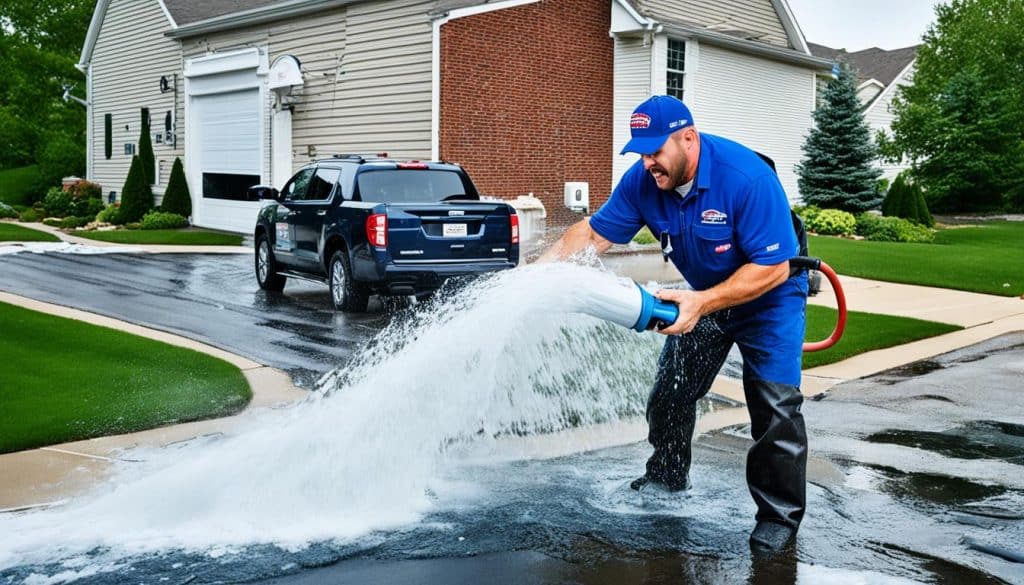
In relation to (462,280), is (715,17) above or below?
above

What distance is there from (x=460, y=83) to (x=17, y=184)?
26.5 metres

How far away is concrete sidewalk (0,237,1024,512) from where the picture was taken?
253 inches

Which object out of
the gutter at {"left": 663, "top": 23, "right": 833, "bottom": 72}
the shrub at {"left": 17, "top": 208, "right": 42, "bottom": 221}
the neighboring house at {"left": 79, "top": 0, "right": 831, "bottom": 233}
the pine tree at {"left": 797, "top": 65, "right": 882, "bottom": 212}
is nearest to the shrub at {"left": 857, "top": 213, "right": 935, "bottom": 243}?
the pine tree at {"left": 797, "top": 65, "right": 882, "bottom": 212}

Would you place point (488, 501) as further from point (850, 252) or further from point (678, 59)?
point (678, 59)

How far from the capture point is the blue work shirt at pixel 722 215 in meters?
5.11

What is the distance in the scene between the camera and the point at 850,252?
22.5m

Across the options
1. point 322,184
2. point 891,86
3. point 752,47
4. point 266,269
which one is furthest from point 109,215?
point 891,86

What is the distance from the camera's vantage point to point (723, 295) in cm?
509

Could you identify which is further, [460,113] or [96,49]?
[96,49]

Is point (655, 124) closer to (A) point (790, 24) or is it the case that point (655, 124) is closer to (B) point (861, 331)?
(B) point (861, 331)

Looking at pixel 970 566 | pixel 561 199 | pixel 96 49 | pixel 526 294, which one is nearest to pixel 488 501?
pixel 526 294

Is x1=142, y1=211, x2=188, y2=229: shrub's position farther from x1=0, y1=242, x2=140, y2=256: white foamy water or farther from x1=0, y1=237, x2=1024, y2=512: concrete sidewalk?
x1=0, y1=237, x2=1024, y2=512: concrete sidewalk

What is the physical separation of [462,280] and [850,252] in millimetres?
11642

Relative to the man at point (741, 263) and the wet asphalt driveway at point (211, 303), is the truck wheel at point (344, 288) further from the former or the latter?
the man at point (741, 263)
